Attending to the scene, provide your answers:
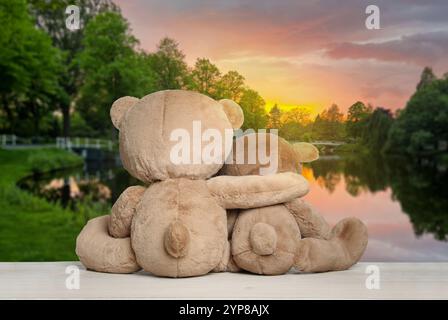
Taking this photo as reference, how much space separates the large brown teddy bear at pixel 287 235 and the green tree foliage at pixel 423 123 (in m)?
1.58

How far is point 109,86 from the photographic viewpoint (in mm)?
5938

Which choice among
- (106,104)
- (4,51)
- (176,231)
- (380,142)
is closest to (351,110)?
(380,142)

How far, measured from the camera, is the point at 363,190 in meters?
3.57

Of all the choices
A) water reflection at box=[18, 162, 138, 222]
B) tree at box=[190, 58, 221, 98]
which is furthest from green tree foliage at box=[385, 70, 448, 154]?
water reflection at box=[18, 162, 138, 222]

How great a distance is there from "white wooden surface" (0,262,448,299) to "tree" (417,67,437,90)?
191 cm

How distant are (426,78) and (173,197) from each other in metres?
2.50

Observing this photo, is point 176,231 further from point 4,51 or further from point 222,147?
point 4,51

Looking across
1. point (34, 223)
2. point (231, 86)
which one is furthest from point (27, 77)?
point (231, 86)

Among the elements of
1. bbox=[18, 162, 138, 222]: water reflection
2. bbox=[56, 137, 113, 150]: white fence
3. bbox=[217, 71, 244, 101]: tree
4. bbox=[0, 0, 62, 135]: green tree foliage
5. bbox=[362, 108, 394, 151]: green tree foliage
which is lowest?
bbox=[18, 162, 138, 222]: water reflection

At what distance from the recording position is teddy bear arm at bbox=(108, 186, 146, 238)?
208 centimetres

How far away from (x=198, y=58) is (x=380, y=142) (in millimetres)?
1193

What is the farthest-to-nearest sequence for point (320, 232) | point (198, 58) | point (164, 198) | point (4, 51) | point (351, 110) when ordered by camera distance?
1. point (4, 51)
2. point (198, 58)
3. point (351, 110)
4. point (320, 232)
5. point (164, 198)

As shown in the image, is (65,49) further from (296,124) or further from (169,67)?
(296,124)

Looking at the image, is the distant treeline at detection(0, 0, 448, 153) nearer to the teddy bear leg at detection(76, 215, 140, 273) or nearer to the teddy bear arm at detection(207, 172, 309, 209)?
the teddy bear arm at detection(207, 172, 309, 209)
